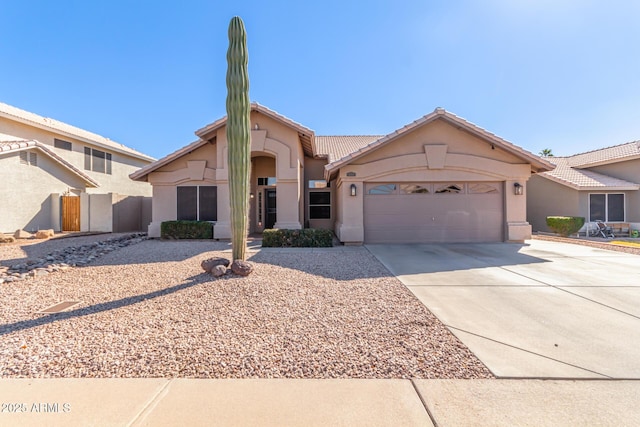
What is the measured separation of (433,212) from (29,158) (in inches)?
757

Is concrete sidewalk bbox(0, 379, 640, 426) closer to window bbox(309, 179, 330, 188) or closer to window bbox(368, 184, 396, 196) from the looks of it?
window bbox(368, 184, 396, 196)

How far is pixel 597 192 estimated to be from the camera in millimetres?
16188

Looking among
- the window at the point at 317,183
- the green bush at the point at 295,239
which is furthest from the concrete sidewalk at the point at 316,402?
the window at the point at 317,183

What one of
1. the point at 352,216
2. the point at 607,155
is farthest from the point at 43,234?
the point at 607,155

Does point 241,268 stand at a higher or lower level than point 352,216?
lower

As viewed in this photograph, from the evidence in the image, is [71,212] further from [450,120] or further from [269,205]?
[450,120]

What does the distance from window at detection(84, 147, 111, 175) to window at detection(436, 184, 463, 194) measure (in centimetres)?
2101

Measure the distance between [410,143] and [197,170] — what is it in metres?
9.23

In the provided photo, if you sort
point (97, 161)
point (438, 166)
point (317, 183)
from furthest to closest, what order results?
1. point (97, 161)
2. point (317, 183)
3. point (438, 166)

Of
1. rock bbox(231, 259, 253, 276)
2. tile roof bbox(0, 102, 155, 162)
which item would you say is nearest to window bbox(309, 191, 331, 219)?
rock bbox(231, 259, 253, 276)

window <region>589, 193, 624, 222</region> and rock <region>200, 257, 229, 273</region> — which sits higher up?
window <region>589, 193, 624, 222</region>

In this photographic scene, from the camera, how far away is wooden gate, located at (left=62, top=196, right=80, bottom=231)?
52.0 ft

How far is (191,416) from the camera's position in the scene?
2.40m

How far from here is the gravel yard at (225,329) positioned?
120 inches
